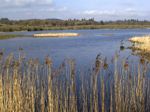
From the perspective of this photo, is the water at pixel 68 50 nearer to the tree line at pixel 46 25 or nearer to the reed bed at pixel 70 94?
the reed bed at pixel 70 94

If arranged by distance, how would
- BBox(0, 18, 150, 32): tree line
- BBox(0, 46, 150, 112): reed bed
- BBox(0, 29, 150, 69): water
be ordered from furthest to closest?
BBox(0, 18, 150, 32): tree line
BBox(0, 29, 150, 69): water
BBox(0, 46, 150, 112): reed bed

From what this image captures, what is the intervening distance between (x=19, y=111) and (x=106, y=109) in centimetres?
251

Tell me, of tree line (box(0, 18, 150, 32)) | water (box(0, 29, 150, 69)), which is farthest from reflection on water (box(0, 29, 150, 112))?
tree line (box(0, 18, 150, 32))

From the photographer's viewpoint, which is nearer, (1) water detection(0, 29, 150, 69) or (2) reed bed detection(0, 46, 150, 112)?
(2) reed bed detection(0, 46, 150, 112)

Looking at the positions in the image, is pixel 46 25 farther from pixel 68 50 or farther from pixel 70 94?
pixel 70 94

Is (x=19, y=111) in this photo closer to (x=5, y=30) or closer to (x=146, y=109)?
(x=146, y=109)

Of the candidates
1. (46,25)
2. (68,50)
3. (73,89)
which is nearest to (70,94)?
(73,89)

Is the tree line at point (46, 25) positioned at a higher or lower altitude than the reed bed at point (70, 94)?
higher

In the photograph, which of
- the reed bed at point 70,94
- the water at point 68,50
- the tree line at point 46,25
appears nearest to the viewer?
the reed bed at point 70,94

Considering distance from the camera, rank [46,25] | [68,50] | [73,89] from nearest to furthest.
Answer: [73,89] < [68,50] < [46,25]

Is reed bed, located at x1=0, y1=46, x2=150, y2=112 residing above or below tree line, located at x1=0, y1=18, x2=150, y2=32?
below

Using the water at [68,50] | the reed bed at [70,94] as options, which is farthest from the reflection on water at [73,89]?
the water at [68,50]

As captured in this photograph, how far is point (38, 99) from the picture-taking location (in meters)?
6.26

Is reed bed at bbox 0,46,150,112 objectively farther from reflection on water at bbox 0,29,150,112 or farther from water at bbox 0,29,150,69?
water at bbox 0,29,150,69
